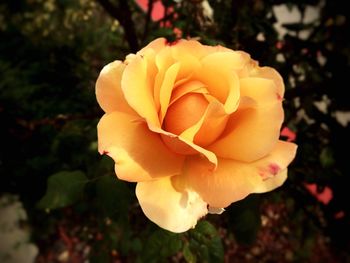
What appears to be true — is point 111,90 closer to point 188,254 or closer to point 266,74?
point 266,74

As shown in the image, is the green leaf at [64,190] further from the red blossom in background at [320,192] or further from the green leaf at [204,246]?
the red blossom in background at [320,192]

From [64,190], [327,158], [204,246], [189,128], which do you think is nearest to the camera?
[189,128]

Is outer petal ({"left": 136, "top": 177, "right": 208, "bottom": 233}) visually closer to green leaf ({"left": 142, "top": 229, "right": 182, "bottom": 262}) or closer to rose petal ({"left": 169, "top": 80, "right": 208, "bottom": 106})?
rose petal ({"left": 169, "top": 80, "right": 208, "bottom": 106})

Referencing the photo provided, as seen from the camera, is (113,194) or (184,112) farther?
→ (113,194)

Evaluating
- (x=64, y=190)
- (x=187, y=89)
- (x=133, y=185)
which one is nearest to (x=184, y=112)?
(x=187, y=89)

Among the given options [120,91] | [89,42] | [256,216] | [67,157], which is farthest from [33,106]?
[120,91]

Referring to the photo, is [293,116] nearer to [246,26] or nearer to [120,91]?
[246,26]
